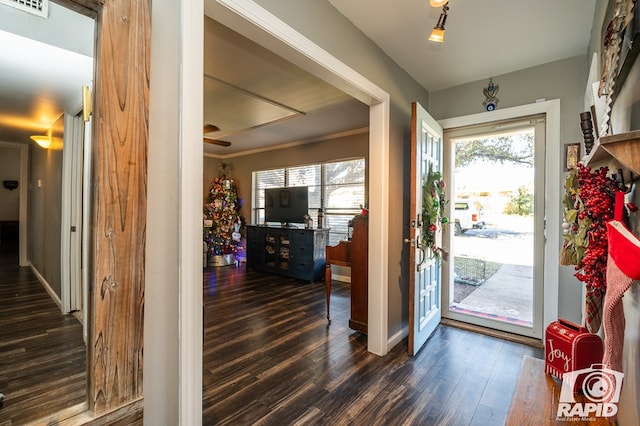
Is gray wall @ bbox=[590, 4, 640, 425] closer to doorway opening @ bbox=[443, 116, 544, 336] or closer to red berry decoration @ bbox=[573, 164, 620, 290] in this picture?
red berry decoration @ bbox=[573, 164, 620, 290]

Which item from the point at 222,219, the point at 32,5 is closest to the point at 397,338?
the point at 32,5

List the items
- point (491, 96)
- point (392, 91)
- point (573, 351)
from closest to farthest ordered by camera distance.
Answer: point (573, 351) < point (392, 91) < point (491, 96)

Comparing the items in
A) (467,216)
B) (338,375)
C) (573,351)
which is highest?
(467,216)

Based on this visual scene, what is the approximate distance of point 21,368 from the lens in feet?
2.92

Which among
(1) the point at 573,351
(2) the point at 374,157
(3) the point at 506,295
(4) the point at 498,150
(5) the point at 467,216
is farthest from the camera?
(5) the point at 467,216

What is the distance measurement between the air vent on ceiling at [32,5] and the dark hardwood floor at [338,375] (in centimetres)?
198

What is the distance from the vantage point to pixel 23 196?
99cm

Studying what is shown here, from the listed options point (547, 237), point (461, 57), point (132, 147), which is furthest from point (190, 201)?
point (547, 237)

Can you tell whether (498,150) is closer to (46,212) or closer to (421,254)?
(421,254)

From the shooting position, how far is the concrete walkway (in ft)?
9.70

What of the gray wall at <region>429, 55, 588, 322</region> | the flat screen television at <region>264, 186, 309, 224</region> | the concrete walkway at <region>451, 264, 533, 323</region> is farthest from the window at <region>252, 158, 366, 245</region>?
the gray wall at <region>429, 55, 588, 322</region>

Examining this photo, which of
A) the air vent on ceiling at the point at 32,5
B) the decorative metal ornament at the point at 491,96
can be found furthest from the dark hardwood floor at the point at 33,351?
the decorative metal ornament at the point at 491,96

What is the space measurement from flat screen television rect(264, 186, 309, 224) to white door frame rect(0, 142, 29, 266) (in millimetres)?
4346

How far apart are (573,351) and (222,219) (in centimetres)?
A: 599
